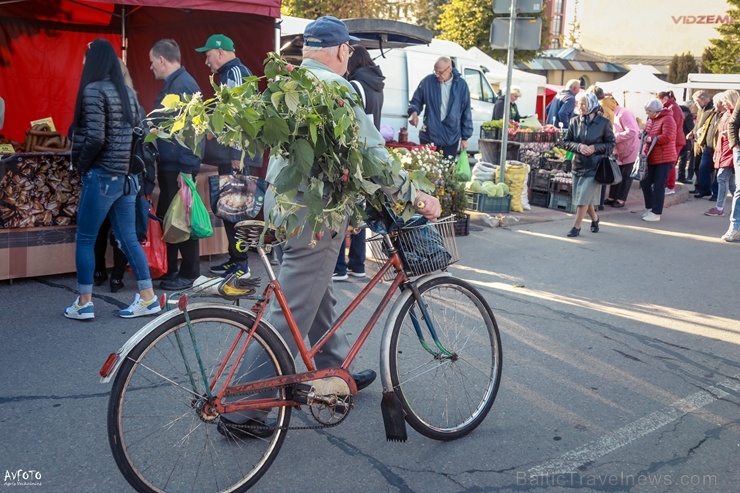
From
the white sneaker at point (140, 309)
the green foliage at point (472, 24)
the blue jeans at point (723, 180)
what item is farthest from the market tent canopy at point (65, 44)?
the green foliage at point (472, 24)

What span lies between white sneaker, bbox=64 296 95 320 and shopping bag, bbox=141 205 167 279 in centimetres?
95

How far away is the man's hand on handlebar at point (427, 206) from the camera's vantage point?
3438 mm

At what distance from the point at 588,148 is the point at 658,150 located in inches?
95.5

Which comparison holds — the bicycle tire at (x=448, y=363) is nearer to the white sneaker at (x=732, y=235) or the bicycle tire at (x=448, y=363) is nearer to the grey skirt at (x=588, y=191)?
the grey skirt at (x=588, y=191)

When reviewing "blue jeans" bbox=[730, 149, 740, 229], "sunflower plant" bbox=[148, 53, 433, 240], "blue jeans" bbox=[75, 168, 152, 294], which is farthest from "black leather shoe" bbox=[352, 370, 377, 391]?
"blue jeans" bbox=[730, 149, 740, 229]

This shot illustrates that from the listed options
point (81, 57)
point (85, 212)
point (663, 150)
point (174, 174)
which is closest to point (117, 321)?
point (85, 212)

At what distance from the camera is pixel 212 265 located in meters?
7.23

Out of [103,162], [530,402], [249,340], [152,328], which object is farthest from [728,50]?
[152,328]

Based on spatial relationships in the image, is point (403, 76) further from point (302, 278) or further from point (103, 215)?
point (302, 278)

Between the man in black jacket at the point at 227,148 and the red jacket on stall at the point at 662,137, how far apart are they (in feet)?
22.0

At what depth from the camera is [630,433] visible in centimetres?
399

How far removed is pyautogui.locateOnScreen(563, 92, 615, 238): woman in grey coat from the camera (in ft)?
30.6

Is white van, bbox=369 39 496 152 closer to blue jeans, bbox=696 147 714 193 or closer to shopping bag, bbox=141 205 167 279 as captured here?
blue jeans, bbox=696 147 714 193

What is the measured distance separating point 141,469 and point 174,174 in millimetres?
3803
